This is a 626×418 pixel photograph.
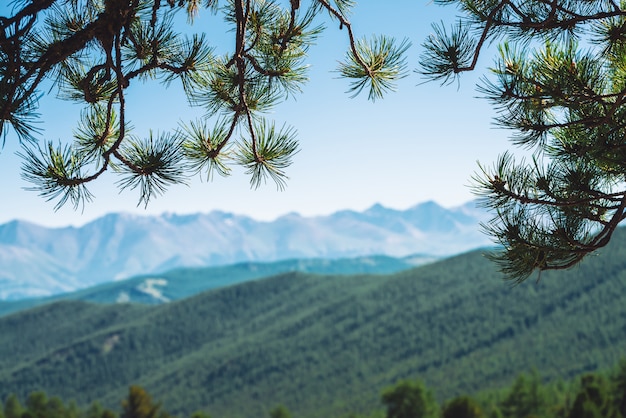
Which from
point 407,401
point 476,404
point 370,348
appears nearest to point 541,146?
point 476,404

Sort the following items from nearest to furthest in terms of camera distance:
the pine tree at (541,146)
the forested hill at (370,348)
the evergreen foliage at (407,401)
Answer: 1. the pine tree at (541,146)
2. the evergreen foliage at (407,401)
3. the forested hill at (370,348)

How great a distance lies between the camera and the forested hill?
126 metres

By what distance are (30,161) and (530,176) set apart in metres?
2.39

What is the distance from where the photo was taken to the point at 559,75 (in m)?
2.75

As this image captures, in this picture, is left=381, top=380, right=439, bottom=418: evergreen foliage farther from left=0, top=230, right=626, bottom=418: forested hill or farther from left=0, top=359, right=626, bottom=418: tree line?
left=0, top=230, right=626, bottom=418: forested hill

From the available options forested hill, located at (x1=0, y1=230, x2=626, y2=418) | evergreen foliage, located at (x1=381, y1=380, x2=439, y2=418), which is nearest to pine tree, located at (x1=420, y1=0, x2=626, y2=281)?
evergreen foliage, located at (x1=381, y1=380, x2=439, y2=418)

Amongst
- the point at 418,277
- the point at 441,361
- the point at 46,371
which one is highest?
Result: the point at 418,277

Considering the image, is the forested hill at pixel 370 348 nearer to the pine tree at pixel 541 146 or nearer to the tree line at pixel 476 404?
the tree line at pixel 476 404

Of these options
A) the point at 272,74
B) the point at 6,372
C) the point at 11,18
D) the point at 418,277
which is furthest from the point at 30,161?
the point at 6,372

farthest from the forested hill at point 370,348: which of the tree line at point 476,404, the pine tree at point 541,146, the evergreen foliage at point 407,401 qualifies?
the pine tree at point 541,146

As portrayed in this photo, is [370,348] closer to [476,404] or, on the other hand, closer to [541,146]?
[476,404]

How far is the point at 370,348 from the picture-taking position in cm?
15950

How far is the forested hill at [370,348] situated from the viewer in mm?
126312

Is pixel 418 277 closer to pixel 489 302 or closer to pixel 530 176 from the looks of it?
pixel 489 302
